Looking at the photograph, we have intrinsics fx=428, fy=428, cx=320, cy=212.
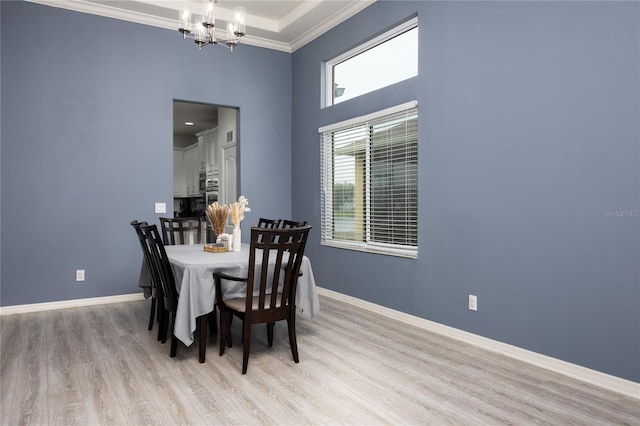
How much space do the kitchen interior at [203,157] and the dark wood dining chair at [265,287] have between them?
2.21m

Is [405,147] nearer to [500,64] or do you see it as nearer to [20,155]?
[500,64]

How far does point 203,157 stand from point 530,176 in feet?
22.4

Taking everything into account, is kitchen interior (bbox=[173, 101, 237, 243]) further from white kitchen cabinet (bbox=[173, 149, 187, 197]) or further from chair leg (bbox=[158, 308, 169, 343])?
chair leg (bbox=[158, 308, 169, 343])

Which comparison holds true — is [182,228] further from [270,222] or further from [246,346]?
[246,346]

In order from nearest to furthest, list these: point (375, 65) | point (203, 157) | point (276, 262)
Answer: point (276, 262)
point (375, 65)
point (203, 157)

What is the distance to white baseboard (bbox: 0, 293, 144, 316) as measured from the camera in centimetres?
422

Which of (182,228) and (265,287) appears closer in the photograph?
(265,287)

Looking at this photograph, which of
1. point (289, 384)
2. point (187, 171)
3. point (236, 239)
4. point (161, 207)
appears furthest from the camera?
point (187, 171)

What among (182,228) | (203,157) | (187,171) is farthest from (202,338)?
(187,171)

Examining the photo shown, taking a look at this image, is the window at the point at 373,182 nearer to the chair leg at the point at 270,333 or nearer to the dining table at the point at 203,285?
the dining table at the point at 203,285

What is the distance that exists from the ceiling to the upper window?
41 centimetres

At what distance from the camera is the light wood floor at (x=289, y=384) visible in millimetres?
2156

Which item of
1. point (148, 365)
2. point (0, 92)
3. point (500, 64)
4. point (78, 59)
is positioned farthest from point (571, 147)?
point (0, 92)

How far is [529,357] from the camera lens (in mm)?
2918
